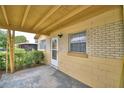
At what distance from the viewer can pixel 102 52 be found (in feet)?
13.2

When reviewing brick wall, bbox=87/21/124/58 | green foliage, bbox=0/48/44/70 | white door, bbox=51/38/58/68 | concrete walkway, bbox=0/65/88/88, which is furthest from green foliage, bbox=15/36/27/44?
brick wall, bbox=87/21/124/58

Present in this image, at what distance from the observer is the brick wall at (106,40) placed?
11.4 ft

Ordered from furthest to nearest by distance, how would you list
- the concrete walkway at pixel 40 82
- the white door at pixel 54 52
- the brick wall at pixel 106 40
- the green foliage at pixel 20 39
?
the green foliage at pixel 20 39, the white door at pixel 54 52, the concrete walkway at pixel 40 82, the brick wall at pixel 106 40

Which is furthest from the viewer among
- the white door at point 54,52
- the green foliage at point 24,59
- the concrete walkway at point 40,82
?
the white door at point 54,52

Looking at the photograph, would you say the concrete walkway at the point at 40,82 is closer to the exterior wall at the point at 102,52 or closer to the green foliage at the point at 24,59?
the exterior wall at the point at 102,52

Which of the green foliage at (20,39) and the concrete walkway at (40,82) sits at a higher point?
the green foliage at (20,39)

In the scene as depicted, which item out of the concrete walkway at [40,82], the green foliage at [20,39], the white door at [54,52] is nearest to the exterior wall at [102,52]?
the concrete walkway at [40,82]

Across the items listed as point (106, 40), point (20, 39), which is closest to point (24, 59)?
point (106, 40)

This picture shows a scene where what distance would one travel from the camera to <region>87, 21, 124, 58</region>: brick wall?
11.4 feet

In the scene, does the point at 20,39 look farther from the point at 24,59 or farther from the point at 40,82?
the point at 40,82

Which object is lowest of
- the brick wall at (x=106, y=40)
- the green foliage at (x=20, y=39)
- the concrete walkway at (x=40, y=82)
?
the concrete walkway at (x=40, y=82)

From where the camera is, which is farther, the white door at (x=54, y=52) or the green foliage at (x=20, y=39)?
the green foliage at (x=20, y=39)
